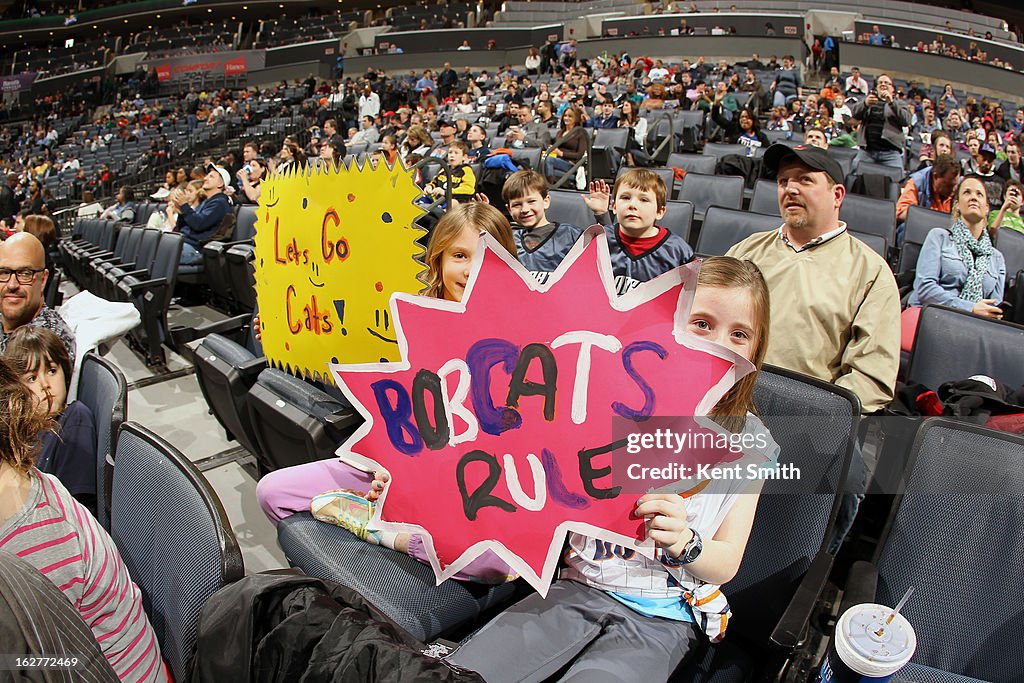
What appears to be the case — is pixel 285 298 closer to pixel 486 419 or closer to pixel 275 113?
pixel 486 419

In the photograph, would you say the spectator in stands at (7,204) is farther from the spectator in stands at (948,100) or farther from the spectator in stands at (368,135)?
the spectator in stands at (948,100)

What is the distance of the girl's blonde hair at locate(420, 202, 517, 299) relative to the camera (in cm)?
166

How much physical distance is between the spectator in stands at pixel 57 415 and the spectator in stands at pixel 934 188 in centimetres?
428

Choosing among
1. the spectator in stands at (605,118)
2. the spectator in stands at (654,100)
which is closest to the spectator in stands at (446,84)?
the spectator in stands at (654,100)

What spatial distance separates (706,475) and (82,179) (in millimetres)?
17563

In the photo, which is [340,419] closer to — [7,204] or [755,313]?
[755,313]

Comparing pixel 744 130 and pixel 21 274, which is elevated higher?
pixel 744 130

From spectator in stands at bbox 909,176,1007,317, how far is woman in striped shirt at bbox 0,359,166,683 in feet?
9.79

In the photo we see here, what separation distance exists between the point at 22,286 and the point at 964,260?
3750mm

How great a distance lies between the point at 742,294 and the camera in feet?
3.73

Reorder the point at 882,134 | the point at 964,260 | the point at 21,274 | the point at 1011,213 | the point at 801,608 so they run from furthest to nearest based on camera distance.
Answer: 1. the point at 882,134
2. the point at 1011,213
3. the point at 964,260
4. the point at 21,274
5. the point at 801,608

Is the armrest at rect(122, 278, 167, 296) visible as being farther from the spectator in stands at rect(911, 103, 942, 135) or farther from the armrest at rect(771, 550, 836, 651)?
the spectator in stands at rect(911, 103, 942, 135)

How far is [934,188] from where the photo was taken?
4.06 metres

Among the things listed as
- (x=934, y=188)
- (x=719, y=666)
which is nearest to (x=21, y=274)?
(x=719, y=666)
